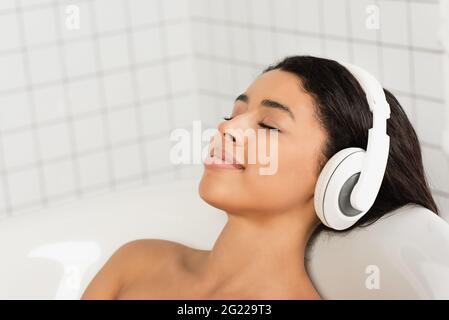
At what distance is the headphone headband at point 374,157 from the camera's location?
1.65 metres

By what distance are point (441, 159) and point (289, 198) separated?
0.61 meters

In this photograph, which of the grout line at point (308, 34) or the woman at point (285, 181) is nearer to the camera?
the woman at point (285, 181)

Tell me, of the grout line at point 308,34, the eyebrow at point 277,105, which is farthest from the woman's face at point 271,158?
the grout line at point 308,34

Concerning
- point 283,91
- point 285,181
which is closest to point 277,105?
point 283,91

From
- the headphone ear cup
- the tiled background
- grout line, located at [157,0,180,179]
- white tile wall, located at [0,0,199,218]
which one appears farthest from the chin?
grout line, located at [157,0,180,179]

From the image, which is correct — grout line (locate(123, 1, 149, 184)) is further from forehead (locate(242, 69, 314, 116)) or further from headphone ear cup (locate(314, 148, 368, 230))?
headphone ear cup (locate(314, 148, 368, 230))

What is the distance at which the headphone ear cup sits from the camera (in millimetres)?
1661

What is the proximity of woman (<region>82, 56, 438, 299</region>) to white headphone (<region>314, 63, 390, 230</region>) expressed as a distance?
6cm

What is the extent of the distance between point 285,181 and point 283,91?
0.16 m

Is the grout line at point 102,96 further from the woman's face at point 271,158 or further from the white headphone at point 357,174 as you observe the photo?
the white headphone at point 357,174

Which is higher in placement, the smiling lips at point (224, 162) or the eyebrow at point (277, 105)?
the eyebrow at point (277, 105)

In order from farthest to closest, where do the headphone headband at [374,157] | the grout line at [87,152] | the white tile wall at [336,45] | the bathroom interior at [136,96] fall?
1. the grout line at [87,152]
2. the white tile wall at [336,45]
3. the bathroom interior at [136,96]
4. the headphone headband at [374,157]
